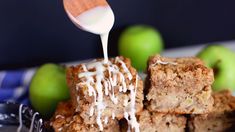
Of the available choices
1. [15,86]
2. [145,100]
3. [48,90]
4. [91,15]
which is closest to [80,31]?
[15,86]

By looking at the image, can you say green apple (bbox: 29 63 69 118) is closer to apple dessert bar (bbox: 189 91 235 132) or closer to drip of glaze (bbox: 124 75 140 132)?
drip of glaze (bbox: 124 75 140 132)

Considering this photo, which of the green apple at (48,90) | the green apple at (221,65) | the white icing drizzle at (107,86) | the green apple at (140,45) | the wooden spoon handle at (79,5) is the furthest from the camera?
the green apple at (140,45)

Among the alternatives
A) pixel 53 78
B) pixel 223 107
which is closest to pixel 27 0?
pixel 53 78

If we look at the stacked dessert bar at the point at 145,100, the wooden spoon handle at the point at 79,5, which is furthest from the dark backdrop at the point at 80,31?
the stacked dessert bar at the point at 145,100

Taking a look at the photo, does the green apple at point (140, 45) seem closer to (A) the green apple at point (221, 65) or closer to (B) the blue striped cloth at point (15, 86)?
(A) the green apple at point (221, 65)

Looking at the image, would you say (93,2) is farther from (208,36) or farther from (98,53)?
(208,36)

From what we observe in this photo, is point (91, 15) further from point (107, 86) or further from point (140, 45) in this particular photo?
point (140, 45)
